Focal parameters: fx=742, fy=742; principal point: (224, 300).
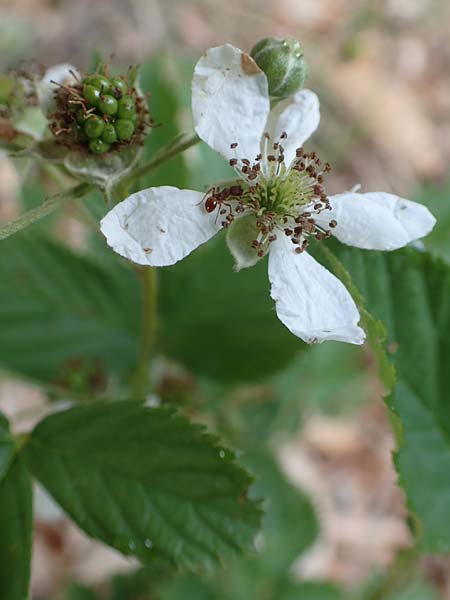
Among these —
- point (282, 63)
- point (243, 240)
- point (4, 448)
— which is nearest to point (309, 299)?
point (243, 240)

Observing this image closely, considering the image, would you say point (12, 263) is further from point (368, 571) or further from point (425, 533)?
point (368, 571)

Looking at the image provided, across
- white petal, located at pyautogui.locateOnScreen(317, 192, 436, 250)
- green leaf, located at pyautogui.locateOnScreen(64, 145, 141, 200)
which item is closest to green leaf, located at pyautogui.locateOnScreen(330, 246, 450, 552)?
white petal, located at pyautogui.locateOnScreen(317, 192, 436, 250)

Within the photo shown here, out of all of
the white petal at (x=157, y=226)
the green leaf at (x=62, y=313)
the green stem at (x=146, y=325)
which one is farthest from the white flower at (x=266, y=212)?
the green leaf at (x=62, y=313)

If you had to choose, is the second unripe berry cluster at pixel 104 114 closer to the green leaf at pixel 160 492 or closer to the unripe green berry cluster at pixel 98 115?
the unripe green berry cluster at pixel 98 115

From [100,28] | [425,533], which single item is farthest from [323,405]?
[100,28]

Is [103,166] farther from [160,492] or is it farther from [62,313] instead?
[62,313]

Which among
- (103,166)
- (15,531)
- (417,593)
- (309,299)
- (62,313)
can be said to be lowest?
(417,593)
